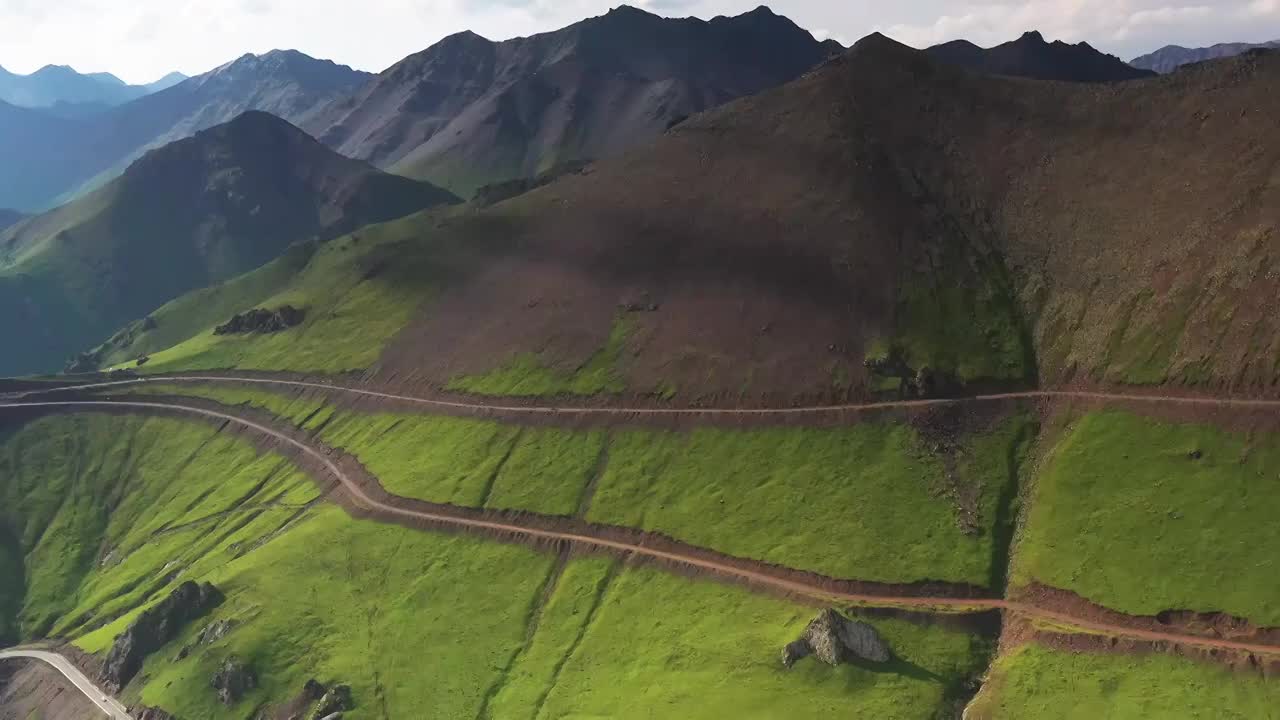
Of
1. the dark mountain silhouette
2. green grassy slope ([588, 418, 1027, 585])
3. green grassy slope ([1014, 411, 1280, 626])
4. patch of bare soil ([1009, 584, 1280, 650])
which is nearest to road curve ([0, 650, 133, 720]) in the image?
green grassy slope ([588, 418, 1027, 585])

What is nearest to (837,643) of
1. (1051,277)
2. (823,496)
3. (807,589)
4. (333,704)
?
(807,589)

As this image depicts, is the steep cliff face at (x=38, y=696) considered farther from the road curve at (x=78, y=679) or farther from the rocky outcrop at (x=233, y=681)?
the rocky outcrop at (x=233, y=681)

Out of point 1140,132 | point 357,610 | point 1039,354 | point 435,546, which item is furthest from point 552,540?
point 1140,132

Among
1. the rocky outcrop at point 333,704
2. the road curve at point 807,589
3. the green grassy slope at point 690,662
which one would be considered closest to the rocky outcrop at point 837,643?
the green grassy slope at point 690,662

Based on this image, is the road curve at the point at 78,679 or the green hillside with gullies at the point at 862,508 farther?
the road curve at the point at 78,679

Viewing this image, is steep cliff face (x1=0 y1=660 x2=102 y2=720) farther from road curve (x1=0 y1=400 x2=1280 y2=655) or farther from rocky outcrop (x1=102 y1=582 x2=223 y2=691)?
road curve (x1=0 y1=400 x2=1280 y2=655)

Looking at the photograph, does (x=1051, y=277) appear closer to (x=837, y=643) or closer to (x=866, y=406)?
(x=866, y=406)
